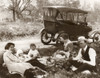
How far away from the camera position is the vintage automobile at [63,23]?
578 centimetres

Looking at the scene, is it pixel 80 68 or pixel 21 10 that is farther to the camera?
pixel 21 10

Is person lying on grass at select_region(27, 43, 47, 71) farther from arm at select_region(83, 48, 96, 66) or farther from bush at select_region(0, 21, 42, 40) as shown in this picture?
arm at select_region(83, 48, 96, 66)

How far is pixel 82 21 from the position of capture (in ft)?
19.6

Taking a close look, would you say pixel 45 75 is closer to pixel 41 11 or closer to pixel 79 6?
pixel 41 11

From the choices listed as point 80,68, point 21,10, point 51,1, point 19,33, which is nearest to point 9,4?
point 21,10

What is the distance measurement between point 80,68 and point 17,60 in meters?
1.19

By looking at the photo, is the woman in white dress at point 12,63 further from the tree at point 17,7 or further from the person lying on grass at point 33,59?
the tree at point 17,7

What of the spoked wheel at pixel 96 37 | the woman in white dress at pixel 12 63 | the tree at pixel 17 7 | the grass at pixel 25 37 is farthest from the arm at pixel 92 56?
the spoked wheel at pixel 96 37

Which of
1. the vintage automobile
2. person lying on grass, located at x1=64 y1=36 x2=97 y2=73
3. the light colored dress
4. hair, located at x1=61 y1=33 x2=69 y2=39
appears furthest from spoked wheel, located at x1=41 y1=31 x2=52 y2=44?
person lying on grass, located at x1=64 y1=36 x2=97 y2=73

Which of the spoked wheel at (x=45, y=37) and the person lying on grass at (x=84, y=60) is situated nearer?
the person lying on grass at (x=84, y=60)

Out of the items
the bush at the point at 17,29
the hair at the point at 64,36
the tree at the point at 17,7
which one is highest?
the tree at the point at 17,7

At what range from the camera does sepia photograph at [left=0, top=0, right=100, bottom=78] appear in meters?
4.23

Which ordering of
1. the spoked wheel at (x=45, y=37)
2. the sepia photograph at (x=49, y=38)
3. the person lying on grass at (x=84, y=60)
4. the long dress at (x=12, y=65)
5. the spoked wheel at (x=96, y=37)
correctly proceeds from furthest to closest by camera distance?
the spoked wheel at (x=96, y=37) → the spoked wheel at (x=45, y=37) → the person lying on grass at (x=84, y=60) → the sepia photograph at (x=49, y=38) → the long dress at (x=12, y=65)

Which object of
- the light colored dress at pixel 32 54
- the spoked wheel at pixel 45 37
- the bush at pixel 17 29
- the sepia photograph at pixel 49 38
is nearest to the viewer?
the sepia photograph at pixel 49 38
